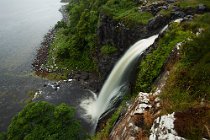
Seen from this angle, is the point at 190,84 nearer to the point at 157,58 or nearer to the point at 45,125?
the point at 157,58

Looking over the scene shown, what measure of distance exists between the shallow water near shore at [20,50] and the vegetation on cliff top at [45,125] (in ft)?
A: 33.7

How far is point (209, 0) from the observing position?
28.0 meters

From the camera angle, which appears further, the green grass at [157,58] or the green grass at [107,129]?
the green grass at [157,58]

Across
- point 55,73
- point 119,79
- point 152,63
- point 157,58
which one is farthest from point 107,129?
point 55,73

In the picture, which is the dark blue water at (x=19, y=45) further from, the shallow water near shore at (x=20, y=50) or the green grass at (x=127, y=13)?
the green grass at (x=127, y=13)

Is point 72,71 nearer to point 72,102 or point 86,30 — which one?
point 86,30

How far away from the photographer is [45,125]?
21.7 meters

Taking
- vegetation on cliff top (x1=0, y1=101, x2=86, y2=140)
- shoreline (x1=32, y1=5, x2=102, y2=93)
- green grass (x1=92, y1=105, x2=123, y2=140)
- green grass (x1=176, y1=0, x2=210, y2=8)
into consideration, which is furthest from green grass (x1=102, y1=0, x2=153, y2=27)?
green grass (x1=92, y1=105, x2=123, y2=140)

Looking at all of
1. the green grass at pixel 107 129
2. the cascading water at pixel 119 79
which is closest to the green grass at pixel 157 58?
the green grass at pixel 107 129

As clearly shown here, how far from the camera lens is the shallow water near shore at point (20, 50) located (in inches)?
1435

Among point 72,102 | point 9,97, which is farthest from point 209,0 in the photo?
point 9,97

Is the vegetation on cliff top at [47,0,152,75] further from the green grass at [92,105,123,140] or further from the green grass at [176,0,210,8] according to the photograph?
the green grass at [92,105,123,140]

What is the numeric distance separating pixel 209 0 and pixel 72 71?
70.2ft

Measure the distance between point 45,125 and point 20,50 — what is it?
36818 millimetres
